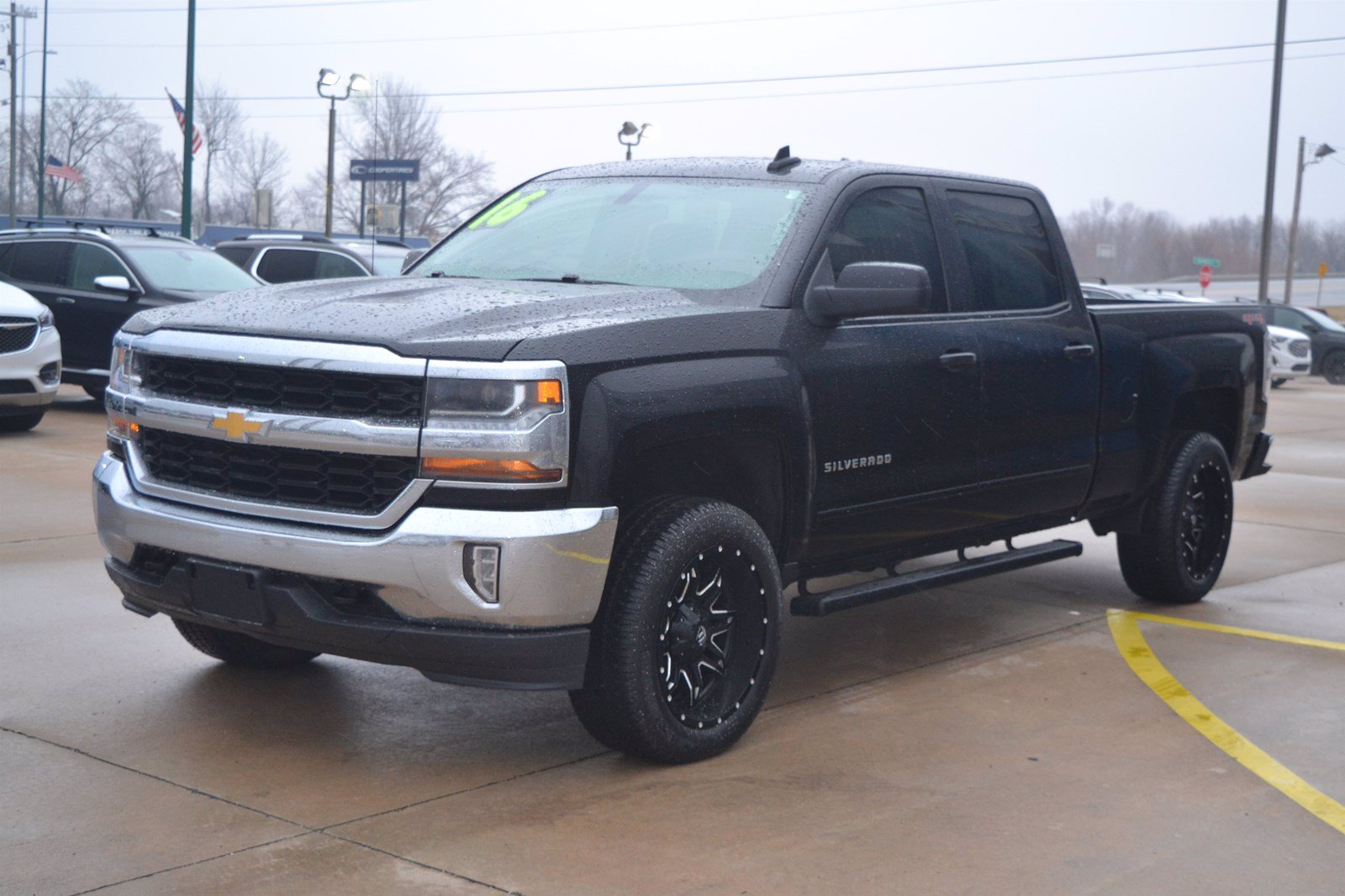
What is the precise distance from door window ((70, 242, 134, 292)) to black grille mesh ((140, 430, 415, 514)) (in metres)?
11.6

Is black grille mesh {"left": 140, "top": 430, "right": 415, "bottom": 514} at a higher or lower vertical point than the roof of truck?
lower

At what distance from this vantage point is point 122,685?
17.7ft

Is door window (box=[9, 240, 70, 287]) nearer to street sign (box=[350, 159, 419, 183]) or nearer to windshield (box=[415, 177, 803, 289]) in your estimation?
street sign (box=[350, 159, 419, 183])

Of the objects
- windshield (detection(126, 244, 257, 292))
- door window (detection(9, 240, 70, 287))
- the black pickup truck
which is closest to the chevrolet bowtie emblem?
the black pickup truck

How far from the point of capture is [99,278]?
14852 millimetres

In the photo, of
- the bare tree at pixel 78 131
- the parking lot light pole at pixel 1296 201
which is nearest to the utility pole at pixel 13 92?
the bare tree at pixel 78 131

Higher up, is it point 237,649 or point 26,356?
point 26,356

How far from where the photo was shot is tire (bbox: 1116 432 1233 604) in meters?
7.25

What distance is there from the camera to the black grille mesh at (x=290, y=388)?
13.9ft

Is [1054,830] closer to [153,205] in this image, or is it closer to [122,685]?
[122,685]

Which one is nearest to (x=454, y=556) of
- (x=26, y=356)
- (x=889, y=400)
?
(x=889, y=400)

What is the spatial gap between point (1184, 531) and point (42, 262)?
12649mm

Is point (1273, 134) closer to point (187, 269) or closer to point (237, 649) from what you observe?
point (187, 269)

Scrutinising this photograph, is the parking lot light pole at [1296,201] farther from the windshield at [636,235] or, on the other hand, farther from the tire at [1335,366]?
the windshield at [636,235]
